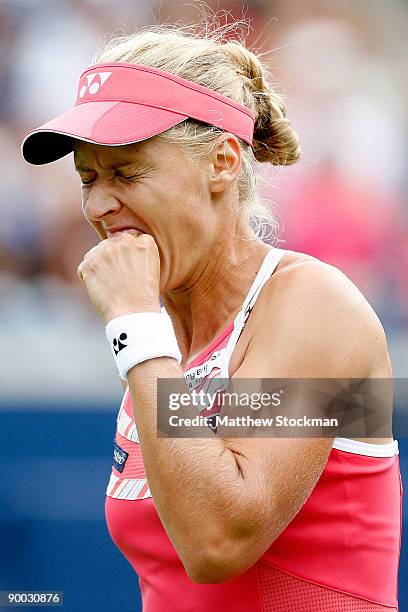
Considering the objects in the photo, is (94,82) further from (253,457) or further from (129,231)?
(253,457)

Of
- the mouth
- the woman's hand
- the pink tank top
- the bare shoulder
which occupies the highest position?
the mouth

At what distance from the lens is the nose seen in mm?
1977

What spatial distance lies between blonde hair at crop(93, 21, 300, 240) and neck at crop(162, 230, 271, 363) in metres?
0.14

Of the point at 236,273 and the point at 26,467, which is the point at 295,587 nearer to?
the point at 236,273

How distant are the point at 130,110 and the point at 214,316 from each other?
0.49 metres

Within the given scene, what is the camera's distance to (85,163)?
80.2 inches

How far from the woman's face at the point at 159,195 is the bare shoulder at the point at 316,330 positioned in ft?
0.84

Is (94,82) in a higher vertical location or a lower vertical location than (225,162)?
higher

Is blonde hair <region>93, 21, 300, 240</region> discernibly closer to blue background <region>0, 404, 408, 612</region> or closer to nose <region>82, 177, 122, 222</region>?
nose <region>82, 177, 122, 222</region>

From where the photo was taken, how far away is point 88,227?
4949 mm

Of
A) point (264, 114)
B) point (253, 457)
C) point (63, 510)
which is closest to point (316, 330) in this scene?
point (253, 457)

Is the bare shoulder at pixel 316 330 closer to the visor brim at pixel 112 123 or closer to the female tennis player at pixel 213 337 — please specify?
the female tennis player at pixel 213 337

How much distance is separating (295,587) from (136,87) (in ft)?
3.48

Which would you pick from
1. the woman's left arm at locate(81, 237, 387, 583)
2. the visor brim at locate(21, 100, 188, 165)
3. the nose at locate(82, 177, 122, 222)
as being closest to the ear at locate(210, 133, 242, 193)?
the visor brim at locate(21, 100, 188, 165)
